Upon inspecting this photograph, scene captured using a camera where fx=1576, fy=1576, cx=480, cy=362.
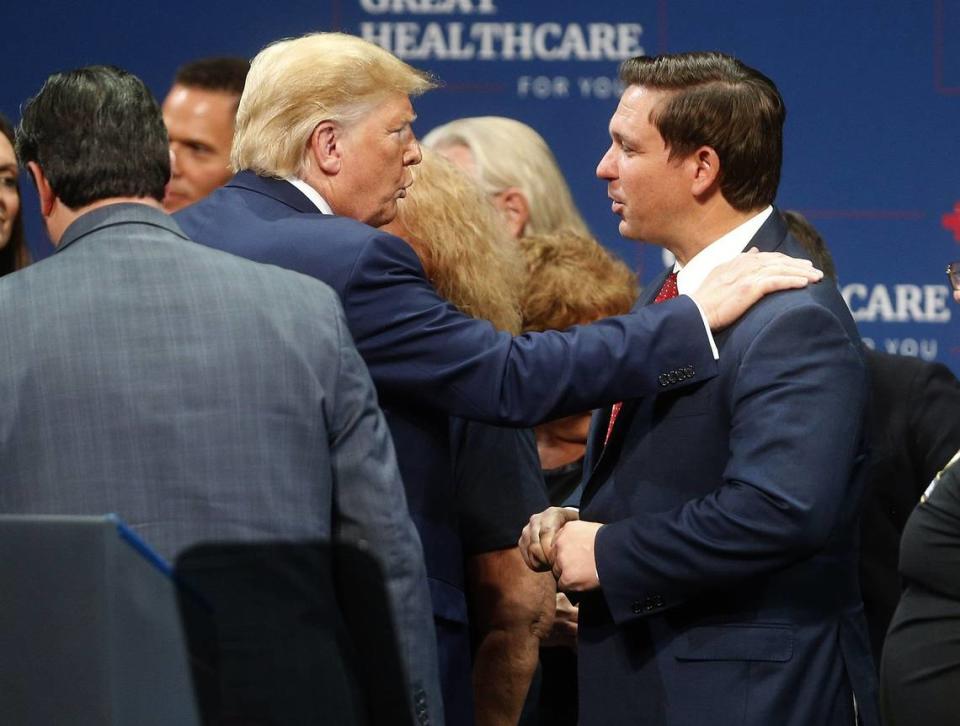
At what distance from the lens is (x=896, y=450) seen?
125 inches

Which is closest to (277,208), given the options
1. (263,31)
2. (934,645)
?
(934,645)

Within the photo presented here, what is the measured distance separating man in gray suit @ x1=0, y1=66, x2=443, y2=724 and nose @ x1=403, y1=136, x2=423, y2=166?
2.33ft

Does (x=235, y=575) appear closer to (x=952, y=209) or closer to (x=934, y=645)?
(x=934, y=645)

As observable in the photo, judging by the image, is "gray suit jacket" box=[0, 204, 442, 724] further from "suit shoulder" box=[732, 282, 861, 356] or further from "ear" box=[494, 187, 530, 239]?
A: "ear" box=[494, 187, 530, 239]

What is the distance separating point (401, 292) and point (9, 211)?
1.16 m

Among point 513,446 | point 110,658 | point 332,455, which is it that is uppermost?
point 110,658

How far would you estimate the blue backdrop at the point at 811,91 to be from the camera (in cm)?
459

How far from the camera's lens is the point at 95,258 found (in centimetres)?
190

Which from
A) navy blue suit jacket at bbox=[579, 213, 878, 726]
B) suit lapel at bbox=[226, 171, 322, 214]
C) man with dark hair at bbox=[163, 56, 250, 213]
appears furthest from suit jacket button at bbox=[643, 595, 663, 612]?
man with dark hair at bbox=[163, 56, 250, 213]

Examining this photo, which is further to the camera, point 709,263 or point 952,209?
point 952,209

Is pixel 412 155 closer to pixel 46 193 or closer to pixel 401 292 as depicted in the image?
pixel 401 292

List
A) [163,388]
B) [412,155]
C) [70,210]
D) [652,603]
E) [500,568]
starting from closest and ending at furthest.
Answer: [163,388] < [70,210] < [652,603] < [412,155] < [500,568]

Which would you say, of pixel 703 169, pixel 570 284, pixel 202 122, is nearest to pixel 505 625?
pixel 570 284

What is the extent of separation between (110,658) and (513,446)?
1739mm
